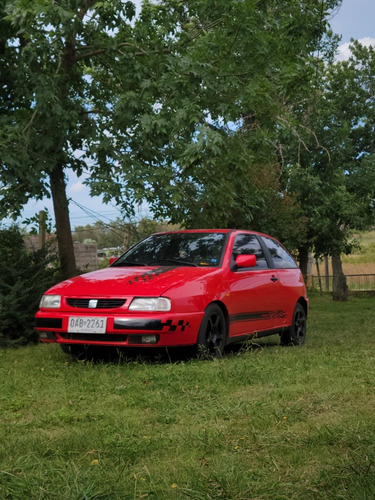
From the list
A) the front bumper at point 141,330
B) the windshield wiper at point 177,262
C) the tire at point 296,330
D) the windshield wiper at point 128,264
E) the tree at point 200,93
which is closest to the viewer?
the front bumper at point 141,330

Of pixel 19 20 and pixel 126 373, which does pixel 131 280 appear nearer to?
pixel 126 373

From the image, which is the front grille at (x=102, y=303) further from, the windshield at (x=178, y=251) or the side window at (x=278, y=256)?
the side window at (x=278, y=256)

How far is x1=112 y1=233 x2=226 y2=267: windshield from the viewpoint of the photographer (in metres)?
8.55

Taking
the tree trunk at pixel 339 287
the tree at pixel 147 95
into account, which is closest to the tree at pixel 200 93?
the tree at pixel 147 95

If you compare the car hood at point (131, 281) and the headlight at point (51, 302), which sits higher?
the car hood at point (131, 281)

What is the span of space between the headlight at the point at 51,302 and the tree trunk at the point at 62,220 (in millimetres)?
5523

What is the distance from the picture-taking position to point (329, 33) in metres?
25.7

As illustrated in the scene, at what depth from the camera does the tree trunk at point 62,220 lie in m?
13.5

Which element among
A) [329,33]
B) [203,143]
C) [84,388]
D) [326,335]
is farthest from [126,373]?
[329,33]

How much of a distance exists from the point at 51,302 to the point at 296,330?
402 centimetres

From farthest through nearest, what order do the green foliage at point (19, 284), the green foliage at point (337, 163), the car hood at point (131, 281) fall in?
the green foliage at point (337, 163), the green foliage at point (19, 284), the car hood at point (131, 281)

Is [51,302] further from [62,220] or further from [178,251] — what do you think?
[62,220]

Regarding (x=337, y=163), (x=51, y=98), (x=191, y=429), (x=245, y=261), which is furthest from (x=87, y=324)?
(x=337, y=163)

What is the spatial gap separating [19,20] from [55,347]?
16.2 ft
